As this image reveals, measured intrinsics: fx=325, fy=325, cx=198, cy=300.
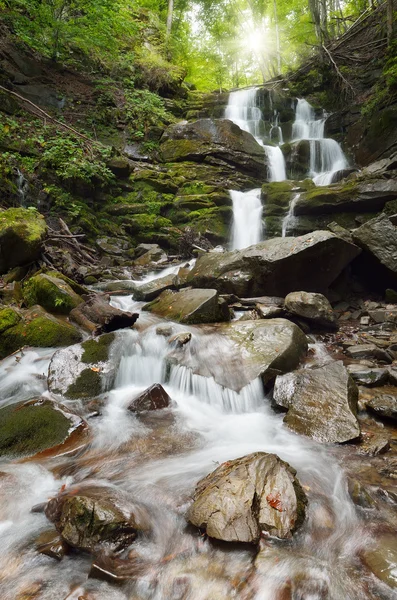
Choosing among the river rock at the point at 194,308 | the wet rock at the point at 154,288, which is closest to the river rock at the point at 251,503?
the river rock at the point at 194,308

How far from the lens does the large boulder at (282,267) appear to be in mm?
7039

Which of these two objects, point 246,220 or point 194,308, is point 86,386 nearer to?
point 194,308

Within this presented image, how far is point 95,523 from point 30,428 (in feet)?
5.53

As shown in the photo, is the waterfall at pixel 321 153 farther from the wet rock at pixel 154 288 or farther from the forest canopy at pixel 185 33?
the wet rock at pixel 154 288

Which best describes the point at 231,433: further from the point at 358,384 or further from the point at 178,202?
the point at 178,202

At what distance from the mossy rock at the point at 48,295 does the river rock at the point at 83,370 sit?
1314 mm

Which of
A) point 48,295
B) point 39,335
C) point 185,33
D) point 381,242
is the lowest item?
point 39,335

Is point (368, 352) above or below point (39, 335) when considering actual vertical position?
below

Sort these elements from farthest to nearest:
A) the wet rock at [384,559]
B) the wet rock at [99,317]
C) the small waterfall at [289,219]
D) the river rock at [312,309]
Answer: the small waterfall at [289,219], the river rock at [312,309], the wet rock at [99,317], the wet rock at [384,559]

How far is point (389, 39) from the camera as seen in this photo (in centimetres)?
1345

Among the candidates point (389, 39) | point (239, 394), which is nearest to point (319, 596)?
point (239, 394)

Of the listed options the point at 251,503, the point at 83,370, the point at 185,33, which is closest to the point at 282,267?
the point at 83,370

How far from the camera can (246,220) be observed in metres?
12.3

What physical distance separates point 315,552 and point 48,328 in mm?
4532
